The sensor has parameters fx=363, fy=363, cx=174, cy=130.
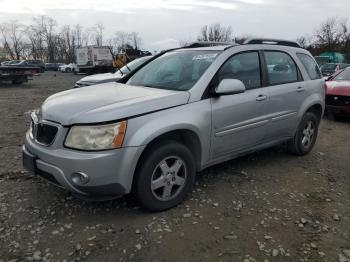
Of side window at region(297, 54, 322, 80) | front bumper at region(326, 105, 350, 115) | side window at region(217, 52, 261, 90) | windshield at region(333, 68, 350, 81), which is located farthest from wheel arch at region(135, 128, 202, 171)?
windshield at region(333, 68, 350, 81)

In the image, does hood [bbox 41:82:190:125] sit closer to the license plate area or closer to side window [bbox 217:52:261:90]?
the license plate area

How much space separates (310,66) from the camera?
5.54 meters

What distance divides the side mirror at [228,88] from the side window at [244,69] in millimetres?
222

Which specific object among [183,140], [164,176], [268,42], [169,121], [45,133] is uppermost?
[268,42]

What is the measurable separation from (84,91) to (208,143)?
153 cm

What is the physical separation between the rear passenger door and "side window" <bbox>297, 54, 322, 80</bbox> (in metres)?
0.25

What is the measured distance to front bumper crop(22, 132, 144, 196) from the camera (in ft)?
10.2

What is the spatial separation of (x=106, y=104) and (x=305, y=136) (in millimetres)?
3397

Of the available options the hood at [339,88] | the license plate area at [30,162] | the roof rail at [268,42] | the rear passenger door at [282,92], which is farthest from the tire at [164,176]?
the hood at [339,88]

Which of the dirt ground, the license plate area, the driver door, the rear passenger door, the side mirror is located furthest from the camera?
the rear passenger door

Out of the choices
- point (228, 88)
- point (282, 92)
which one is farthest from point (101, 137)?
point (282, 92)

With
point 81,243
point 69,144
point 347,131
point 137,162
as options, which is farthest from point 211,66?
point 347,131

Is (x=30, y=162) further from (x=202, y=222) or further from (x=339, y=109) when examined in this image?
(x=339, y=109)

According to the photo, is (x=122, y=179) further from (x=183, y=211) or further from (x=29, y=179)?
(x=29, y=179)
